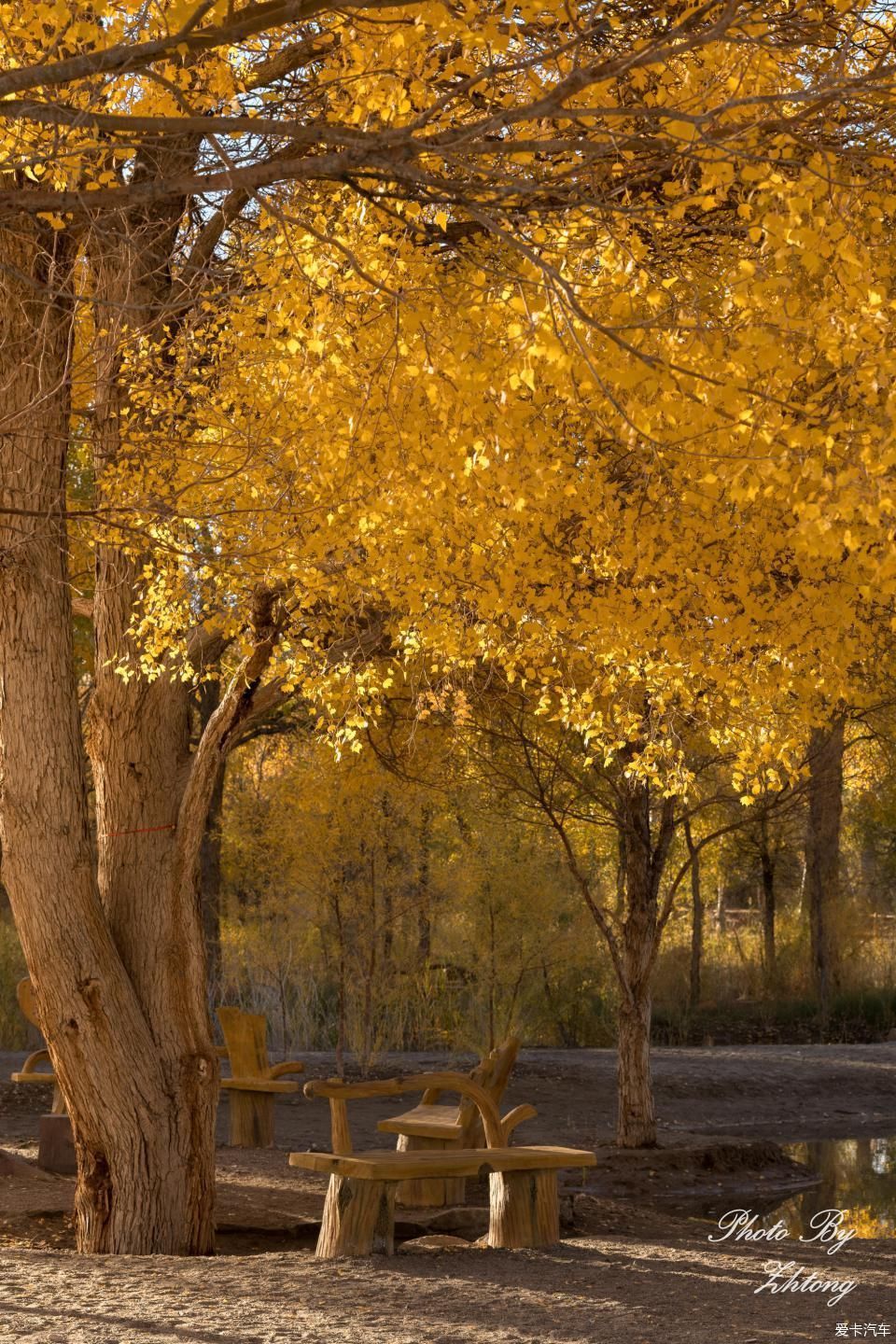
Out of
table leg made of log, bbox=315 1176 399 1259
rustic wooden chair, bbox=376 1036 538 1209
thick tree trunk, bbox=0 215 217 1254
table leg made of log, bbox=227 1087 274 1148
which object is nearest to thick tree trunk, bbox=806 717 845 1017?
table leg made of log, bbox=227 1087 274 1148

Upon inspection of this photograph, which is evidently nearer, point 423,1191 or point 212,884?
point 423,1191

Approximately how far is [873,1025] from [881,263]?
→ 18.1 meters

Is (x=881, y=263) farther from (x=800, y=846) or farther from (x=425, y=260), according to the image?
(x=800, y=846)

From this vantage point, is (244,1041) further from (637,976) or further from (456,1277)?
(456,1277)

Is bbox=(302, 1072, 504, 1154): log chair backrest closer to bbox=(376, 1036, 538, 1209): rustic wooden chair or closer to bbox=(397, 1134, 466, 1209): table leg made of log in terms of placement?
bbox=(376, 1036, 538, 1209): rustic wooden chair

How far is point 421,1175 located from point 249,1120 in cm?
490

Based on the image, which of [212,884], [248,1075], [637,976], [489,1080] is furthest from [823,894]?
[489,1080]

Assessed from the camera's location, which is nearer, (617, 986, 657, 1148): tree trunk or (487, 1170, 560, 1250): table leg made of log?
(487, 1170, 560, 1250): table leg made of log

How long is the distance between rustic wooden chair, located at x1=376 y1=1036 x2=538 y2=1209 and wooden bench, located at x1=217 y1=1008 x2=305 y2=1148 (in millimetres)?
2138

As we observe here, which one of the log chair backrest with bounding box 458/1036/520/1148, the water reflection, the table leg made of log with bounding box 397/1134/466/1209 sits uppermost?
the log chair backrest with bounding box 458/1036/520/1148

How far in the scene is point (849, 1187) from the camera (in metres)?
11.5

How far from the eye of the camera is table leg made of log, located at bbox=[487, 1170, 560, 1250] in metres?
7.09

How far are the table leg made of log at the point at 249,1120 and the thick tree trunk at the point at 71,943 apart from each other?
3473 mm

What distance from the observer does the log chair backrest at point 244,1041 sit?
11.3 meters
